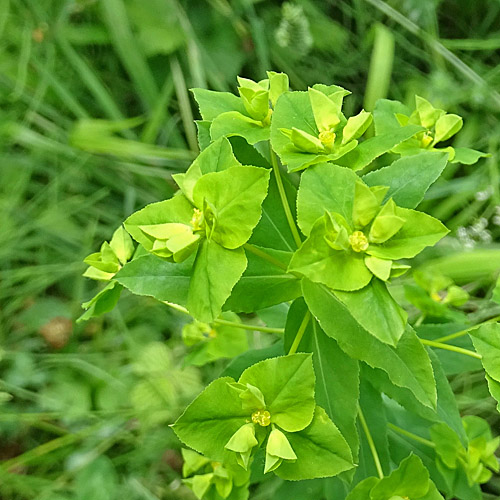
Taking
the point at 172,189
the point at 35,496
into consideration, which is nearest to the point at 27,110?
the point at 172,189

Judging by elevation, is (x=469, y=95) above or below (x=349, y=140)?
below

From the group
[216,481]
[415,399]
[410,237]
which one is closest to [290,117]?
[410,237]

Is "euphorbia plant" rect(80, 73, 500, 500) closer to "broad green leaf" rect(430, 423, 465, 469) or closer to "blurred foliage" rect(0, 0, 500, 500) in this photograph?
"broad green leaf" rect(430, 423, 465, 469)

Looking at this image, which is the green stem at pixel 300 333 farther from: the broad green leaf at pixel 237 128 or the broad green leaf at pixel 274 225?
the broad green leaf at pixel 237 128

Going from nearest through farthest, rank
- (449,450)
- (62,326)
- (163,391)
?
(449,450) < (163,391) < (62,326)

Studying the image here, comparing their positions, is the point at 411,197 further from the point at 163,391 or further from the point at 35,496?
the point at 35,496

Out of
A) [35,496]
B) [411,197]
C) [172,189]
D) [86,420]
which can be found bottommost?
[35,496]

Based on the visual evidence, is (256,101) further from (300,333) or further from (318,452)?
(318,452)

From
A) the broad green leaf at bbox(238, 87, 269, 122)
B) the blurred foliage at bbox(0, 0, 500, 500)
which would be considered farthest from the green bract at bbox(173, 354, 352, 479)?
the blurred foliage at bbox(0, 0, 500, 500)
